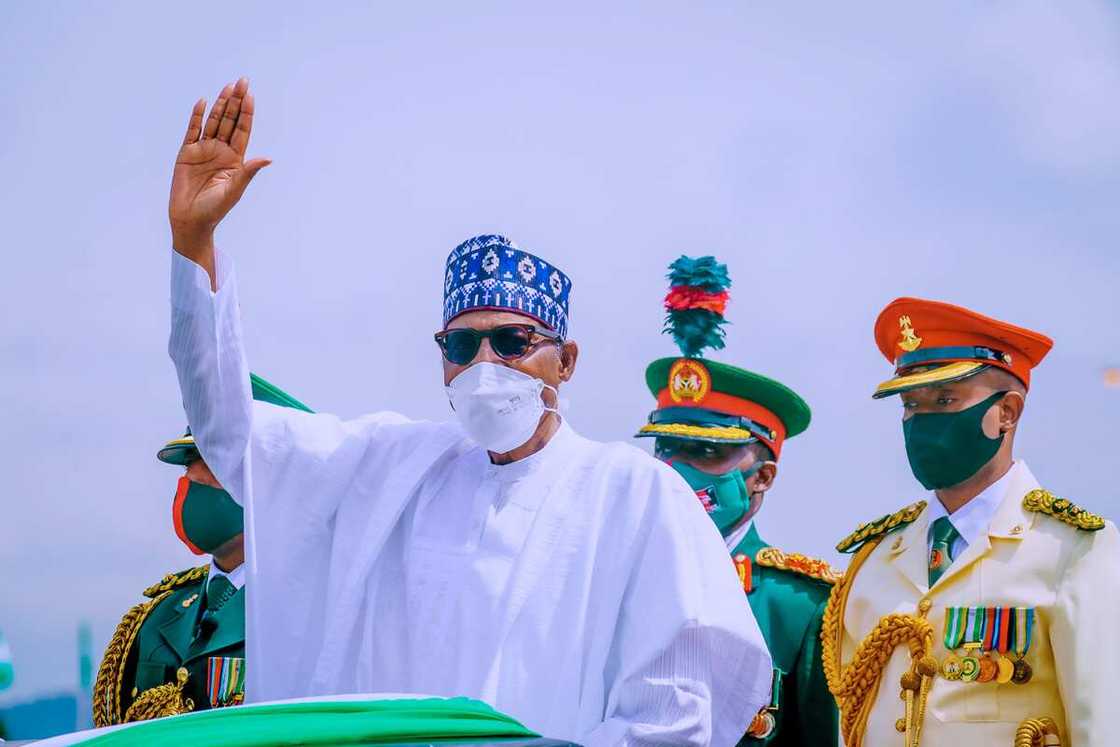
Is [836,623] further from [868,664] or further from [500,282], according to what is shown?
[500,282]

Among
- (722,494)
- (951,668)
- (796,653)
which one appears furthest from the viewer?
(722,494)

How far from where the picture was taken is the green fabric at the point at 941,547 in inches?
221

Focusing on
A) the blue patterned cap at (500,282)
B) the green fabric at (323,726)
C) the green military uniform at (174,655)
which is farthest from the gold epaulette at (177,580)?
the green fabric at (323,726)

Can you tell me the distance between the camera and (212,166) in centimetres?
410

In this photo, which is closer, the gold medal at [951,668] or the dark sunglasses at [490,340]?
the dark sunglasses at [490,340]

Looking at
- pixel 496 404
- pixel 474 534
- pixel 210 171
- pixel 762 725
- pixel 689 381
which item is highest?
pixel 689 381

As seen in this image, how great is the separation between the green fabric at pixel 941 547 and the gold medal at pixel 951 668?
1.14ft

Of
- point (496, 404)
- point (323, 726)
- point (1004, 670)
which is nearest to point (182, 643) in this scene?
point (496, 404)

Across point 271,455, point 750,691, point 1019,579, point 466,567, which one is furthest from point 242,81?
point 1019,579

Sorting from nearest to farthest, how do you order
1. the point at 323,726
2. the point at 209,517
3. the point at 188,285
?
the point at 323,726
the point at 188,285
the point at 209,517

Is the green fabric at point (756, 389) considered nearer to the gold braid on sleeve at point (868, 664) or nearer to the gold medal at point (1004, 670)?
the gold braid on sleeve at point (868, 664)

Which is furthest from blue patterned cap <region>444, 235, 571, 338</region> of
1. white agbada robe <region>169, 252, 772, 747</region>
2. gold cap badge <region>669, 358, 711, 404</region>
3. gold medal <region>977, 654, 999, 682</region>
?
gold cap badge <region>669, 358, 711, 404</region>

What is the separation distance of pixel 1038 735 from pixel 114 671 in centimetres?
417

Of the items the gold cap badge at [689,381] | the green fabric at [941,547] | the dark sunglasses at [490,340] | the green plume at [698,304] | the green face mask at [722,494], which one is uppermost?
the green plume at [698,304]
